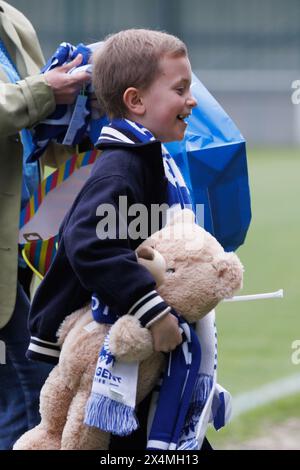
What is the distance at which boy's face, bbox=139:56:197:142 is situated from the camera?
108 inches

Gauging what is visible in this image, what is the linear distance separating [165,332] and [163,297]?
10cm

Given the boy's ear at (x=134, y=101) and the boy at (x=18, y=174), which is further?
the boy at (x=18, y=174)

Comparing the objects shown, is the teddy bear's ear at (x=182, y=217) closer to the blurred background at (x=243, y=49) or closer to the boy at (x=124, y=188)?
the boy at (x=124, y=188)

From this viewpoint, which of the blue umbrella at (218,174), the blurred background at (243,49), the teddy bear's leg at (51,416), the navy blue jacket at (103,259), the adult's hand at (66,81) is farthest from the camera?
the blurred background at (243,49)

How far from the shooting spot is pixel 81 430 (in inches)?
102

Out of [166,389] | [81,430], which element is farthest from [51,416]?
[166,389]

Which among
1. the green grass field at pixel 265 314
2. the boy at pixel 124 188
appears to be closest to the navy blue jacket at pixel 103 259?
the boy at pixel 124 188

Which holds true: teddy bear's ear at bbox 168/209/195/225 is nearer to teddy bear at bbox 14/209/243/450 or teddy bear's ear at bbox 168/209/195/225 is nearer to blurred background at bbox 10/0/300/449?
teddy bear at bbox 14/209/243/450

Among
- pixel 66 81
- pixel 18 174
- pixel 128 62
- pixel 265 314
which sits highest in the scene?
pixel 128 62

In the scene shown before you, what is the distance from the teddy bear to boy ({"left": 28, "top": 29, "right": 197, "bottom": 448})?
0.06 metres

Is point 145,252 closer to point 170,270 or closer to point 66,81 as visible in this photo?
point 170,270

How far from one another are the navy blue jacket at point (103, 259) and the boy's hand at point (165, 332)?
2 cm

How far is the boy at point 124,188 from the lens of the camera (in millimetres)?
2508
